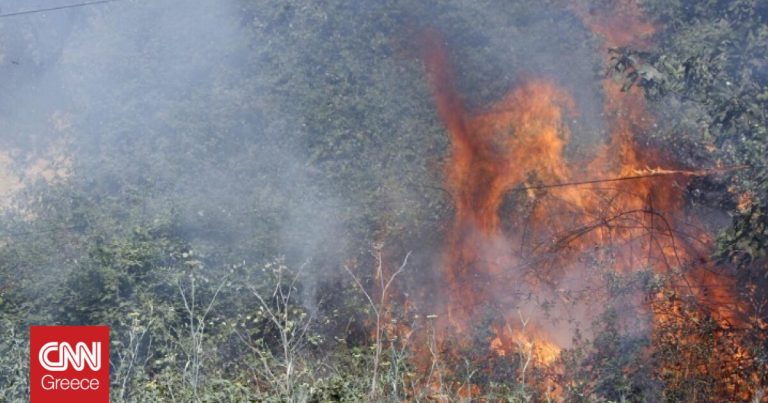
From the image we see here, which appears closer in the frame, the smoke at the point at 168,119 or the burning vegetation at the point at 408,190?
the burning vegetation at the point at 408,190

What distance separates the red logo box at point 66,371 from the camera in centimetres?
917

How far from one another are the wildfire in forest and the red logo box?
5538 mm

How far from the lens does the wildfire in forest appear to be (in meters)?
13.1

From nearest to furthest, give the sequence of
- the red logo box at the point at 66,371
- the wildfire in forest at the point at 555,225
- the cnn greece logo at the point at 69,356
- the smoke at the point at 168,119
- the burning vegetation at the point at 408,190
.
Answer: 1. the red logo box at the point at 66,371
2. the cnn greece logo at the point at 69,356
3. the burning vegetation at the point at 408,190
4. the wildfire in forest at the point at 555,225
5. the smoke at the point at 168,119

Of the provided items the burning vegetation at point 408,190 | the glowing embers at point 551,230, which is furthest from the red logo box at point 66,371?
the glowing embers at point 551,230

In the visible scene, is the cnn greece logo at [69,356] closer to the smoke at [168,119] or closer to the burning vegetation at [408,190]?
the burning vegetation at [408,190]

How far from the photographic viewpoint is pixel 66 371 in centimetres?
923

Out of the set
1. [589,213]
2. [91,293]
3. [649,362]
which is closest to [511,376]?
[649,362]

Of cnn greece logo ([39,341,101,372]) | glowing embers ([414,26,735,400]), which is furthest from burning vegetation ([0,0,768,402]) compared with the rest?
cnn greece logo ([39,341,101,372])

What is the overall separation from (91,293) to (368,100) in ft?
19.3

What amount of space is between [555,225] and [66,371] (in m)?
8.00

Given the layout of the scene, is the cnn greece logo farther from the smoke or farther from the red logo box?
the smoke

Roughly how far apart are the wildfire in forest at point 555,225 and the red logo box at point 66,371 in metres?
5.54

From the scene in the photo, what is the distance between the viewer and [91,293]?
12.8 metres
